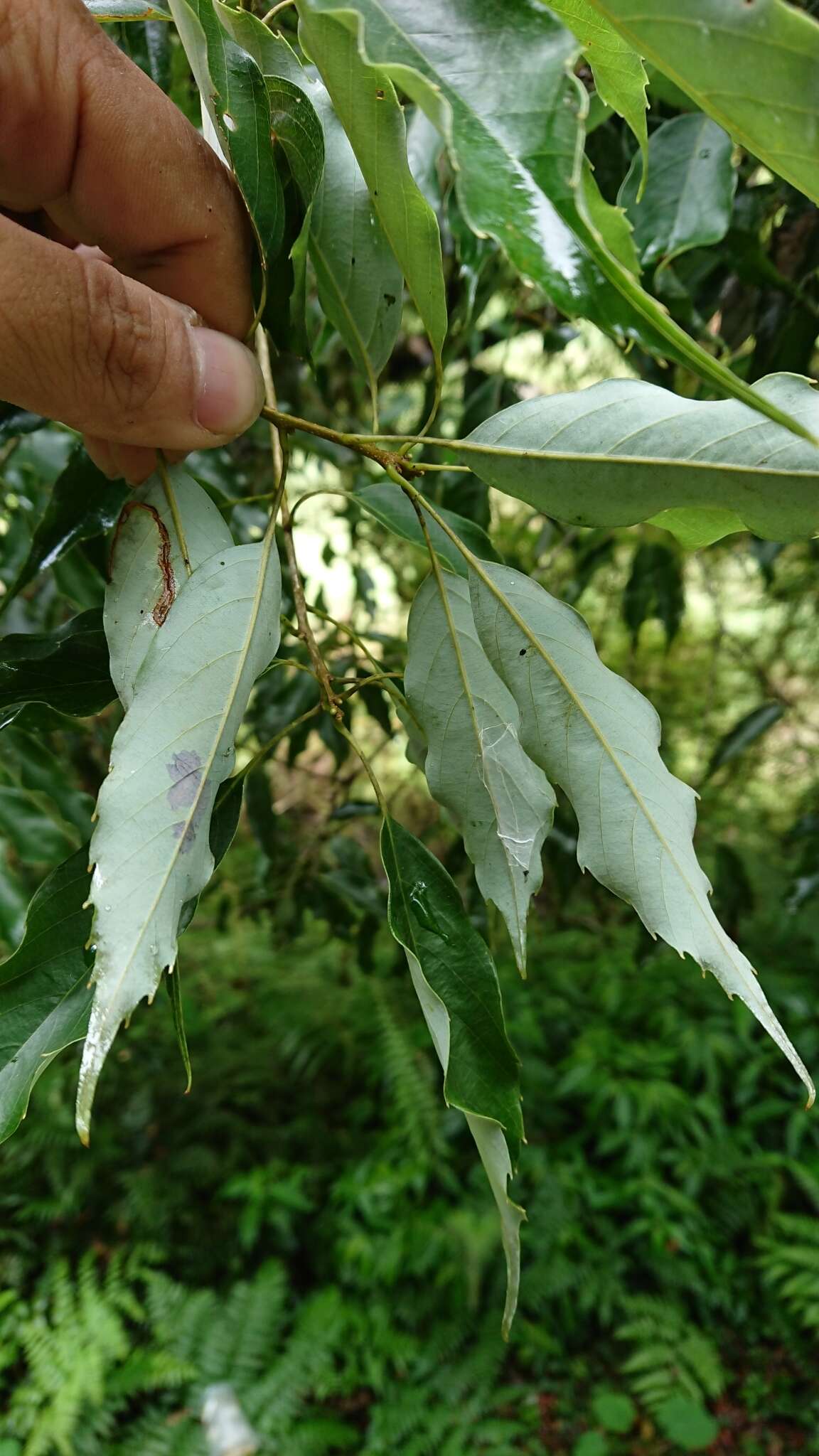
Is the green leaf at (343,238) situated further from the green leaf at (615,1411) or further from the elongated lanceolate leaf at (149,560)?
the green leaf at (615,1411)

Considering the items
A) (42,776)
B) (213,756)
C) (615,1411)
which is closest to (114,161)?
(213,756)

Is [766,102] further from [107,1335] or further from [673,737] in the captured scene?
[673,737]

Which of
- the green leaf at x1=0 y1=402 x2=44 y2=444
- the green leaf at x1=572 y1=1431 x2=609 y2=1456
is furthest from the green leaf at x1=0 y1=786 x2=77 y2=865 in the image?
the green leaf at x1=572 y1=1431 x2=609 y2=1456

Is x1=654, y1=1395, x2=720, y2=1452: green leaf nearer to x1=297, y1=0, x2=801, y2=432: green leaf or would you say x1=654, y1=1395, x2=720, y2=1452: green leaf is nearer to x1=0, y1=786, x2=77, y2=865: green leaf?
x1=0, y1=786, x2=77, y2=865: green leaf

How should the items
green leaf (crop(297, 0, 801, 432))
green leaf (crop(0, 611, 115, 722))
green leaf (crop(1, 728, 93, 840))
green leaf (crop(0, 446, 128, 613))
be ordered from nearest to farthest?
green leaf (crop(297, 0, 801, 432)), green leaf (crop(0, 611, 115, 722)), green leaf (crop(0, 446, 128, 613)), green leaf (crop(1, 728, 93, 840))

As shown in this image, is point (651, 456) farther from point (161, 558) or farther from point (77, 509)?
point (77, 509)
